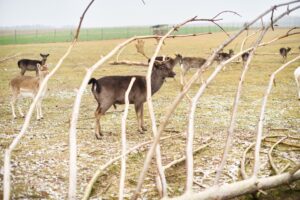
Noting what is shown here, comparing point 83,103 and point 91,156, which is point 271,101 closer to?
point 83,103

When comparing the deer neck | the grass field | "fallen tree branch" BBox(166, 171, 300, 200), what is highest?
the deer neck

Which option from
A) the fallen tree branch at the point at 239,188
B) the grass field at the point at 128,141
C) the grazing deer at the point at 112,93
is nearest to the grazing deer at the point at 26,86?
the grass field at the point at 128,141

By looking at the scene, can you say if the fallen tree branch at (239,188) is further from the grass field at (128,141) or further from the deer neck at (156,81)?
the deer neck at (156,81)

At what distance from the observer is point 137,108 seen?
640cm

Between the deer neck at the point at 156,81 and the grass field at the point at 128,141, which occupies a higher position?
the deer neck at the point at 156,81

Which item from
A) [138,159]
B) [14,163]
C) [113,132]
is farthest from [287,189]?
[113,132]

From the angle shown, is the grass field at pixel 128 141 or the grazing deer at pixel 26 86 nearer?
the grass field at pixel 128 141

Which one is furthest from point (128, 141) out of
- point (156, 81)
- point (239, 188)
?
point (239, 188)

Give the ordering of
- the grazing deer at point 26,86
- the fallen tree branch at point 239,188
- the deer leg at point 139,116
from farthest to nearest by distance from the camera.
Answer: the grazing deer at point 26,86 → the deer leg at point 139,116 → the fallen tree branch at point 239,188

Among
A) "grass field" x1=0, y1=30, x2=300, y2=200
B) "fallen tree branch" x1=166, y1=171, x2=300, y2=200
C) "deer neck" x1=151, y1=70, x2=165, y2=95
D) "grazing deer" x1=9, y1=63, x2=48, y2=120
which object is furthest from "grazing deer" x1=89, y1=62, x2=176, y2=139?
"fallen tree branch" x1=166, y1=171, x2=300, y2=200

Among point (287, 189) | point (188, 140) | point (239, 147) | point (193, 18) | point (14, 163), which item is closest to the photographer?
point (193, 18)

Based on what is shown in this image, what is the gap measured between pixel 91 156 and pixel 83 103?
170 inches

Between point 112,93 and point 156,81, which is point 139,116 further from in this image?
point 156,81

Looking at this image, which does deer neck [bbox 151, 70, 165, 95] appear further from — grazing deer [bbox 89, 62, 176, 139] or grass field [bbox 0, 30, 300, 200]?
grass field [bbox 0, 30, 300, 200]
